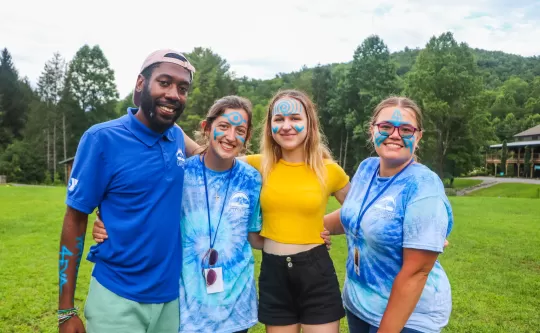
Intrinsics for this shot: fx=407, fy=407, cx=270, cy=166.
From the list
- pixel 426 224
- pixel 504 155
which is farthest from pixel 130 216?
pixel 504 155

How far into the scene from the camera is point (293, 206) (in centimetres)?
333

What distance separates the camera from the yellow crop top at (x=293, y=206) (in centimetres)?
332

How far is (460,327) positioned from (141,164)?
18.0 feet

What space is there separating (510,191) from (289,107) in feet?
132

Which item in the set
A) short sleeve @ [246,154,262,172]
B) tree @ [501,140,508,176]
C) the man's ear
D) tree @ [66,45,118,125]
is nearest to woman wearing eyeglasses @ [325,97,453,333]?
short sleeve @ [246,154,262,172]

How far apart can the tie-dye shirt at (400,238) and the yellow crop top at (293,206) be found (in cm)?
48

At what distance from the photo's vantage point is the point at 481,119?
40.2 metres

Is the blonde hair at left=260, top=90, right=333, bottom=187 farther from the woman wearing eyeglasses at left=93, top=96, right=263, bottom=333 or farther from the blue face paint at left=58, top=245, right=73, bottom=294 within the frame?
the blue face paint at left=58, top=245, right=73, bottom=294

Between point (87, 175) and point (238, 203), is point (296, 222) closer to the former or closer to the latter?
point (238, 203)

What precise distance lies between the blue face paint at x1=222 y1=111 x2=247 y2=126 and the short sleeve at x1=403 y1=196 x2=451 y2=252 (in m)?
1.53

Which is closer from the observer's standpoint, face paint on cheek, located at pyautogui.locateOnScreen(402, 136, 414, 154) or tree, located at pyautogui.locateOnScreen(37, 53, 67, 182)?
face paint on cheek, located at pyautogui.locateOnScreen(402, 136, 414, 154)

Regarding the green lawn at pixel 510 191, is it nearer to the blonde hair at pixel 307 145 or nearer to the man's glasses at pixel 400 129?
the blonde hair at pixel 307 145

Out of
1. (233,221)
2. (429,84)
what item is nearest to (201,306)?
(233,221)

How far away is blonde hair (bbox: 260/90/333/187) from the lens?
3529mm
